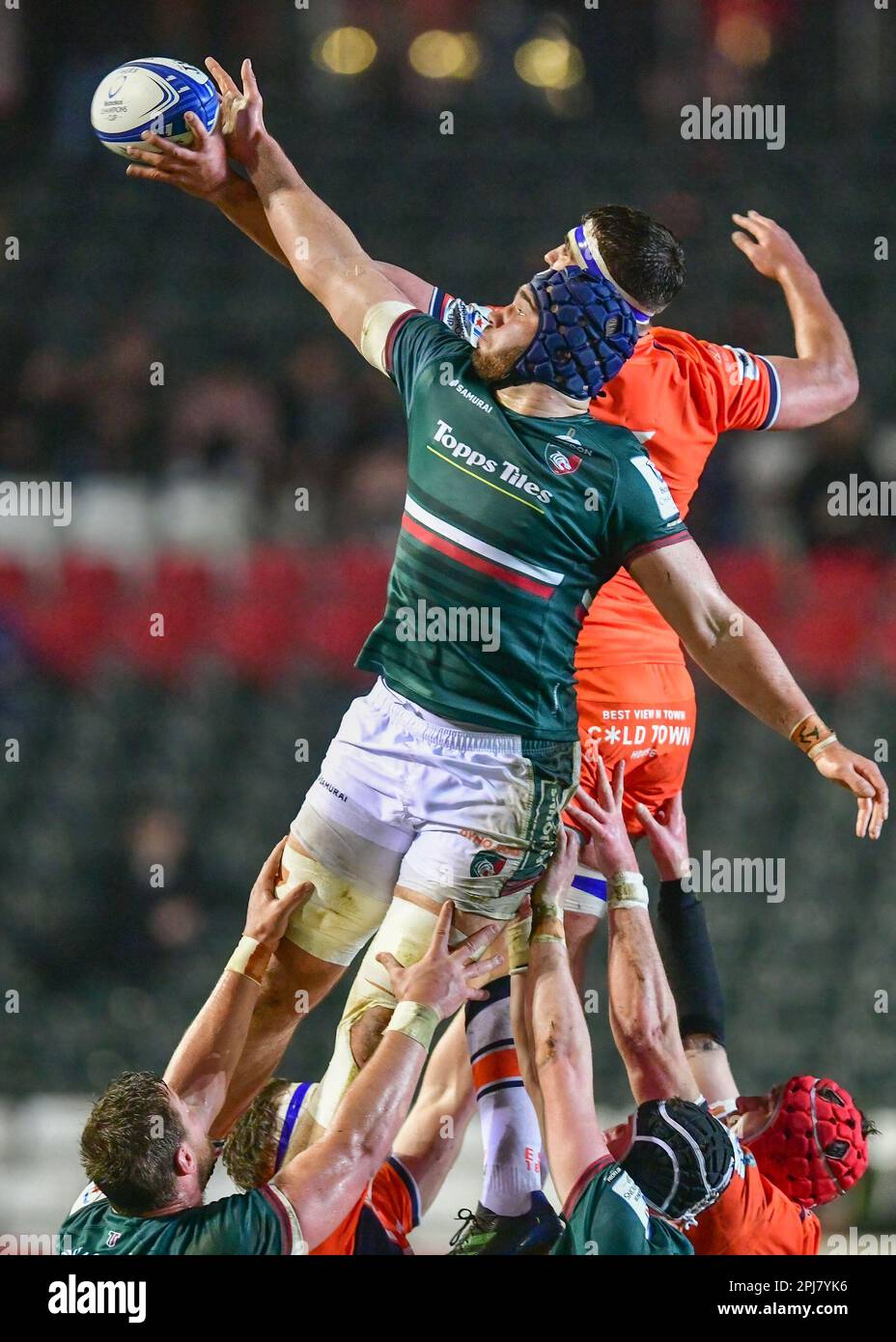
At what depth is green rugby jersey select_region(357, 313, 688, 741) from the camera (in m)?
4.68

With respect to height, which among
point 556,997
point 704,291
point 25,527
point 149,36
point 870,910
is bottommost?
point 870,910

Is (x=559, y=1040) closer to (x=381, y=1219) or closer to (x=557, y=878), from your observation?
(x=557, y=878)

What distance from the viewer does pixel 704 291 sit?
1232 cm

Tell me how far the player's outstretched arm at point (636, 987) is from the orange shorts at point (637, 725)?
1.00 feet

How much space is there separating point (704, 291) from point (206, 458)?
11.9 feet

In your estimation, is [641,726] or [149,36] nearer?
[641,726]

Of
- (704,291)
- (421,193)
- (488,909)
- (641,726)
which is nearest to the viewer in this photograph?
(488,909)

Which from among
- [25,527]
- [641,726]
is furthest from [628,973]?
[25,527]

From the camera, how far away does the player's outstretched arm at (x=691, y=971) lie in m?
5.65

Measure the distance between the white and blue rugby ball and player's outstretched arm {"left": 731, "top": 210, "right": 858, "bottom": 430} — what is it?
172cm

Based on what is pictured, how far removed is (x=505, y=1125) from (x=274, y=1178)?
2.83ft

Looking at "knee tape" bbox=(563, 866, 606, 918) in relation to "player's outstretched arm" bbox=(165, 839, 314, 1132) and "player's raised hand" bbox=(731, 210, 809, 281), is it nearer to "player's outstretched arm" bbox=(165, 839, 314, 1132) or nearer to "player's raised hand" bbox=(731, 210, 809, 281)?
"player's outstretched arm" bbox=(165, 839, 314, 1132)

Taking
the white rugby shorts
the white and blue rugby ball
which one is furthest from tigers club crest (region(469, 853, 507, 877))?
the white and blue rugby ball

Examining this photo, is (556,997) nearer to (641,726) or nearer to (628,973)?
(628,973)
